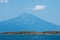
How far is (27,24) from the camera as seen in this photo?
7.04 ft

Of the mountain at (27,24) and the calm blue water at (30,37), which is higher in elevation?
the mountain at (27,24)

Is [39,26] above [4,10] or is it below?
below

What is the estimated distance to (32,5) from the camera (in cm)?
216

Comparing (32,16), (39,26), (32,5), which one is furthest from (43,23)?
(32,5)

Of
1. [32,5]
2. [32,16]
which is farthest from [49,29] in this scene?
[32,5]

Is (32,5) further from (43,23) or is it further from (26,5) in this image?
(43,23)

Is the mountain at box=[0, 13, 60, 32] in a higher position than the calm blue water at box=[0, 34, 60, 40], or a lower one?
higher

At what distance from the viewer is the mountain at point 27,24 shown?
213 cm

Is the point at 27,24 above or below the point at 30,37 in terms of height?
above

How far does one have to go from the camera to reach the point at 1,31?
2.15 m

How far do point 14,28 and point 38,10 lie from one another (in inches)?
19.9

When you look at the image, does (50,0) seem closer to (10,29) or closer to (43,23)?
(43,23)

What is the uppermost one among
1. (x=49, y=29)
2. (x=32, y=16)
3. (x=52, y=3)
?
(x=52, y=3)

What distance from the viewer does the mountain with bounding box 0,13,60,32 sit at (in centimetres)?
213
